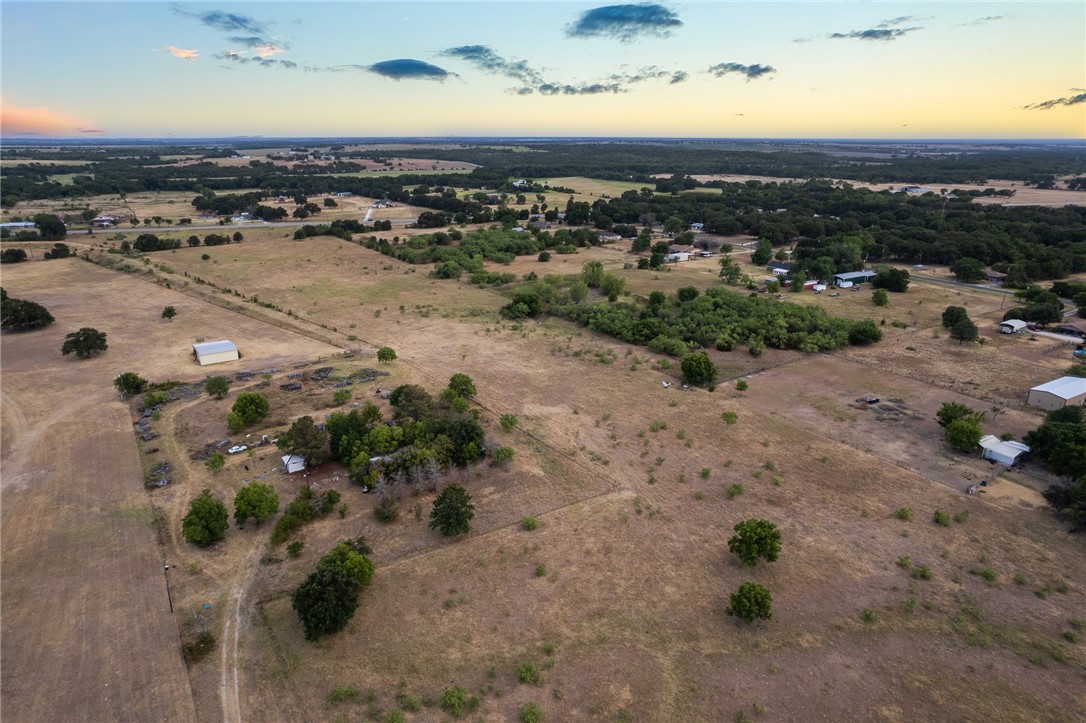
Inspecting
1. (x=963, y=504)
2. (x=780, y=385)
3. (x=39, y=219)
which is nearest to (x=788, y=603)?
(x=963, y=504)

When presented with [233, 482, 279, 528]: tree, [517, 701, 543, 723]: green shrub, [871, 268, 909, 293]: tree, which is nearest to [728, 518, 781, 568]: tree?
[517, 701, 543, 723]: green shrub

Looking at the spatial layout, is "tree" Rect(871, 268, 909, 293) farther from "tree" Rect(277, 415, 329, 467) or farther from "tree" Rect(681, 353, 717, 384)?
"tree" Rect(277, 415, 329, 467)

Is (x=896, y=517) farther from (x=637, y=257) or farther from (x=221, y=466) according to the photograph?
(x=637, y=257)

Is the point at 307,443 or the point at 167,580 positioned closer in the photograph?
the point at 167,580

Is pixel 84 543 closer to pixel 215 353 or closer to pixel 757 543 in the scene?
pixel 215 353

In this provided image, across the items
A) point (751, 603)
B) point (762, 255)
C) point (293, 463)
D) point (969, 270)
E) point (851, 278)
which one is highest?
point (762, 255)

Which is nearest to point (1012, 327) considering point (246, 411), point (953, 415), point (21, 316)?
point (953, 415)

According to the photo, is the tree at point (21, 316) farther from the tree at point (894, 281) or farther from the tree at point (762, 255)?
the tree at point (894, 281)
